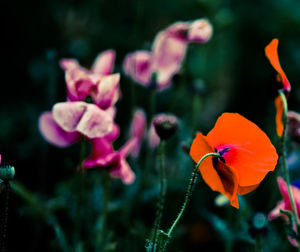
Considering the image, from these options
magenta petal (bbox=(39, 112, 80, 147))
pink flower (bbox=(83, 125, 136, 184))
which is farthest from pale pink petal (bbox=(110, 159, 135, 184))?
magenta petal (bbox=(39, 112, 80, 147))

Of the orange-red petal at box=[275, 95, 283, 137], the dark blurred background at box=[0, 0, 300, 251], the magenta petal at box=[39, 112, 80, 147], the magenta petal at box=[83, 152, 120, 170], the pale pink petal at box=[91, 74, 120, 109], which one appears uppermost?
the pale pink petal at box=[91, 74, 120, 109]

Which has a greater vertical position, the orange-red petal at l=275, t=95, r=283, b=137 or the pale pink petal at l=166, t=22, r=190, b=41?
the pale pink petal at l=166, t=22, r=190, b=41

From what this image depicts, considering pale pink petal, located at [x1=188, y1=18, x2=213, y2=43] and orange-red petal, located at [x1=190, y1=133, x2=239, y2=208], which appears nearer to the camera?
orange-red petal, located at [x1=190, y1=133, x2=239, y2=208]

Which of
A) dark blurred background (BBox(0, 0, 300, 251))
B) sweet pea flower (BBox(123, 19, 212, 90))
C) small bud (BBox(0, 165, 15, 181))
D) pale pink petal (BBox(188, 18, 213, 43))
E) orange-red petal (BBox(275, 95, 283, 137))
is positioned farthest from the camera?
dark blurred background (BBox(0, 0, 300, 251))

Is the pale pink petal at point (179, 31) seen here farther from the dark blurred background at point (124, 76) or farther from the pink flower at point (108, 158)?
the pink flower at point (108, 158)

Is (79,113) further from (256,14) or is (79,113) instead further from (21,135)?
(256,14)

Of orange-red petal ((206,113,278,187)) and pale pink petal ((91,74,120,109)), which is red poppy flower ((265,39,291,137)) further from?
pale pink petal ((91,74,120,109))

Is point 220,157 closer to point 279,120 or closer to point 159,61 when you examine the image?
point 279,120
